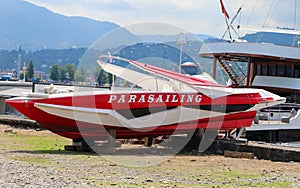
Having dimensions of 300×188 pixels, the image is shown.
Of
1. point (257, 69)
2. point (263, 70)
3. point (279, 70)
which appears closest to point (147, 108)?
point (279, 70)

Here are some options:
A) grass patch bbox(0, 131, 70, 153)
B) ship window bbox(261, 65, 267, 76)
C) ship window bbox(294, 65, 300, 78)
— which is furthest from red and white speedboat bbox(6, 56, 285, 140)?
ship window bbox(261, 65, 267, 76)

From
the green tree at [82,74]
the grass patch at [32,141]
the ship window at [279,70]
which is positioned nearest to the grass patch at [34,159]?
A: the grass patch at [32,141]

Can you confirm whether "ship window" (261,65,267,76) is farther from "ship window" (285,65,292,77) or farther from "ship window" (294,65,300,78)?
"ship window" (294,65,300,78)

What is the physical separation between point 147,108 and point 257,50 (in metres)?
16.1

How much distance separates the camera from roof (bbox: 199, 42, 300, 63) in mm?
33375

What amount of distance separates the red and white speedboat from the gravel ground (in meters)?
1.60

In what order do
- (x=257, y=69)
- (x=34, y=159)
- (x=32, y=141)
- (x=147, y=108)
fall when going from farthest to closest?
1. (x=257, y=69)
2. (x=32, y=141)
3. (x=147, y=108)
4. (x=34, y=159)

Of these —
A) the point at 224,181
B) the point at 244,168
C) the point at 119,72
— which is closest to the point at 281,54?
the point at 119,72

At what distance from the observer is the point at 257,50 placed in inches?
1342

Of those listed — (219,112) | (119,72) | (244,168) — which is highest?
(119,72)

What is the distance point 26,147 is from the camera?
19.0m

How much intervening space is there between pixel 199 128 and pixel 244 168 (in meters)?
4.84

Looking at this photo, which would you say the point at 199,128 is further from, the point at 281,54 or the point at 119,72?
the point at 281,54

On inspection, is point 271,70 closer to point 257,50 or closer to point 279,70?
point 279,70
